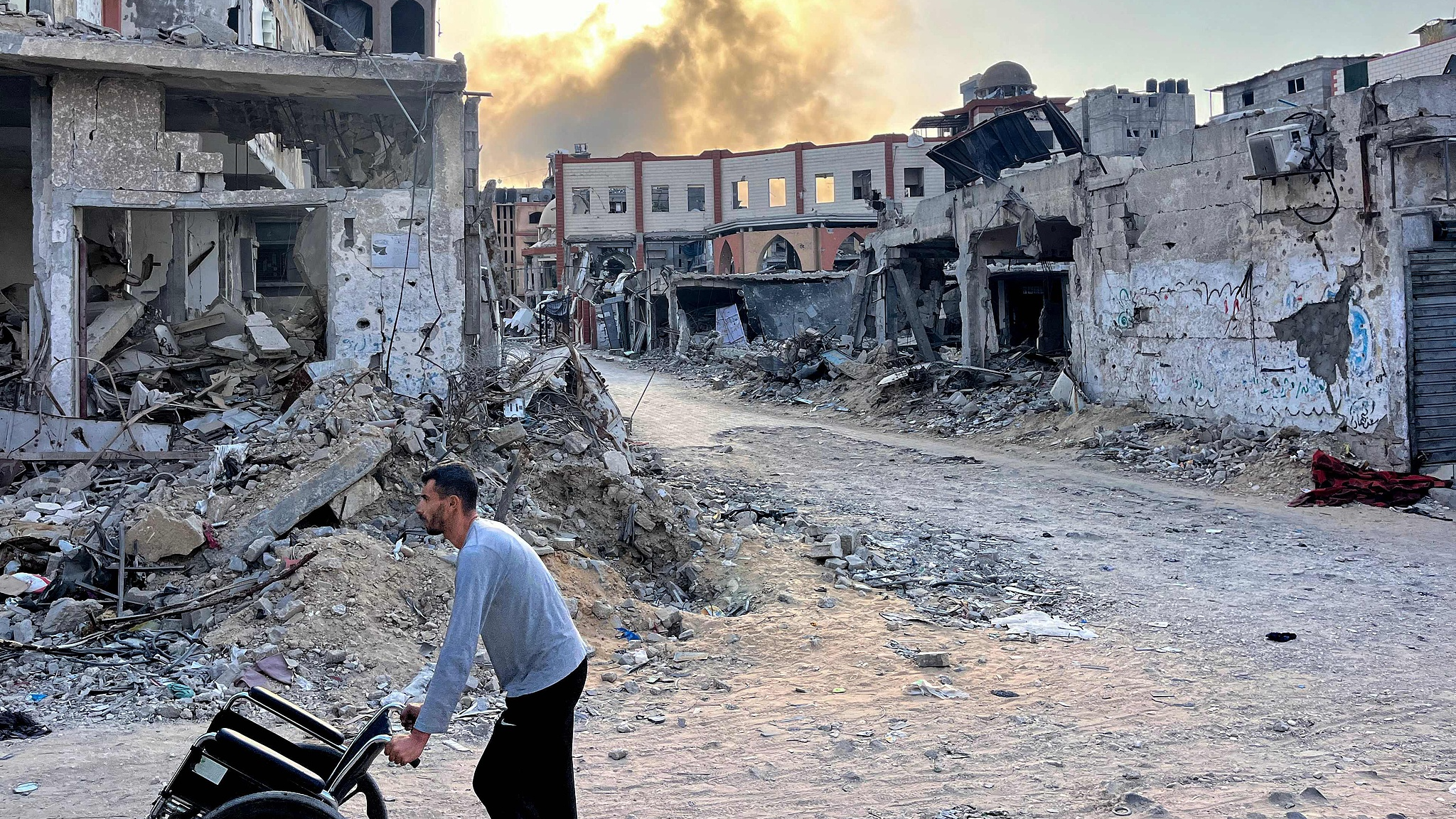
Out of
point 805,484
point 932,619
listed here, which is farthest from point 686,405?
point 932,619

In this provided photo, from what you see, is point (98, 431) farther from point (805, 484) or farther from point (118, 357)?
point (805, 484)

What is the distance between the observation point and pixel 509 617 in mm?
3336

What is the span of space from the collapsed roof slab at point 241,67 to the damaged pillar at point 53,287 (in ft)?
2.33

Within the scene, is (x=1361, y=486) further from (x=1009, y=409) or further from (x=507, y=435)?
(x=507, y=435)

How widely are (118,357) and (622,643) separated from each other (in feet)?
25.3

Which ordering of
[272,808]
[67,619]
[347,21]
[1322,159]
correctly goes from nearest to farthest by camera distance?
[272,808] < [67,619] < [1322,159] < [347,21]

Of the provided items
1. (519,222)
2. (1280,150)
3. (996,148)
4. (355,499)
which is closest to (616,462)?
(355,499)

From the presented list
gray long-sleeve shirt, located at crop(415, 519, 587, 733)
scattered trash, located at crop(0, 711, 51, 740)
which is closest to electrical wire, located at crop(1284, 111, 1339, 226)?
gray long-sleeve shirt, located at crop(415, 519, 587, 733)

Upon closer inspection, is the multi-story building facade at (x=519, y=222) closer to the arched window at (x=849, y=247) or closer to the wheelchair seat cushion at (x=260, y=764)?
the arched window at (x=849, y=247)

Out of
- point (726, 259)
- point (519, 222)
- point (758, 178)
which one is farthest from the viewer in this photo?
point (519, 222)

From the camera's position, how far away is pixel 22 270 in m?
14.4

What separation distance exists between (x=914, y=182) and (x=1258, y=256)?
3508 centimetres

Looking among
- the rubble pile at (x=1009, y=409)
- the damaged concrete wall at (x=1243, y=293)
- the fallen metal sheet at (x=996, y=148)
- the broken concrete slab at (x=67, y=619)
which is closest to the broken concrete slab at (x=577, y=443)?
the broken concrete slab at (x=67, y=619)

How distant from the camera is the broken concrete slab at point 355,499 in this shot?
7883 millimetres
